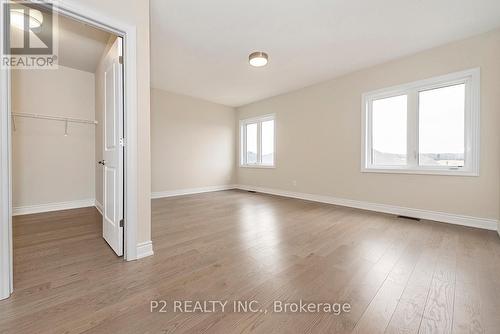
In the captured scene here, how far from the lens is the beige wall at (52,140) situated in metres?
3.30

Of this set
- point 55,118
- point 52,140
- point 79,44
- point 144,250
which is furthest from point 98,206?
point 79,44

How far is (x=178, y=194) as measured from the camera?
5285 millimetres

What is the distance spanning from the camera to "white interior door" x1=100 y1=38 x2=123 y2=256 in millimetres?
1862

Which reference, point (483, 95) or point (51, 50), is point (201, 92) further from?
point (483, 95)

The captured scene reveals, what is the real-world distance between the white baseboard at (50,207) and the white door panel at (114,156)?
2.20 meters

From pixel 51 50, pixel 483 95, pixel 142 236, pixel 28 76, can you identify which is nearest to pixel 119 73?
pixel 142 236

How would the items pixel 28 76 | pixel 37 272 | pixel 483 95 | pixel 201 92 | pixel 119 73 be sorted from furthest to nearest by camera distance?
pixel 201 92 → pixel 28 76 → pixel 483 95 → pixel 119 73 → pixel 37 272

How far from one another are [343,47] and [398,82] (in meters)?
1.18

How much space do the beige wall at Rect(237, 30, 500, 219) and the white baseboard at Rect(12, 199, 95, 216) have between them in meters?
3.89

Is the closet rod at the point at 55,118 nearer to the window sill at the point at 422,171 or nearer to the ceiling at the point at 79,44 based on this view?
the ceiling at the point at 79,44


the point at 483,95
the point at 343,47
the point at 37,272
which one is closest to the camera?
the point at 37,272
